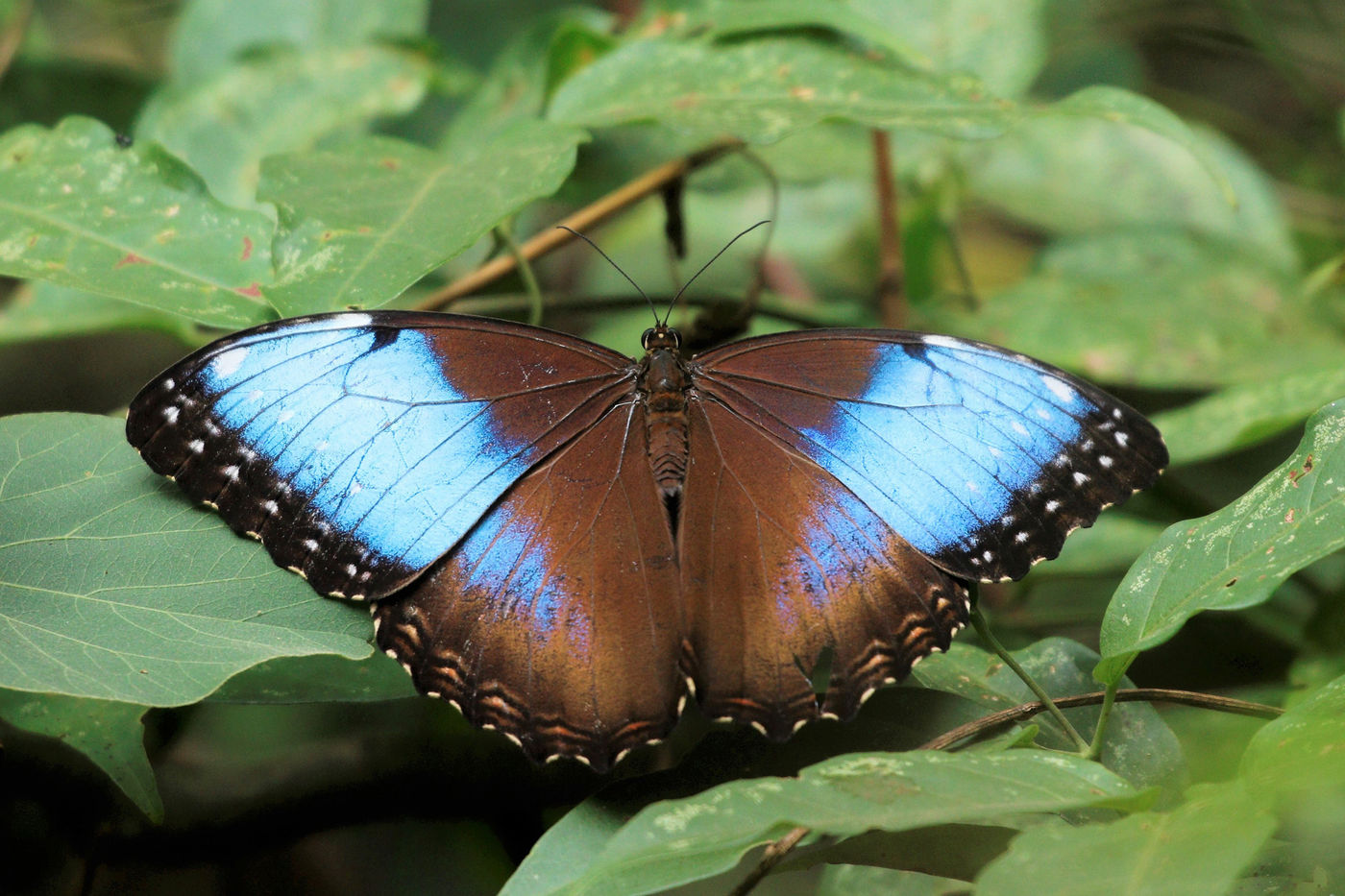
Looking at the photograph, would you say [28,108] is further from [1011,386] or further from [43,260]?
[1011,386]

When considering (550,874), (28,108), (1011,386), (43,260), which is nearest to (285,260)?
(43,260)

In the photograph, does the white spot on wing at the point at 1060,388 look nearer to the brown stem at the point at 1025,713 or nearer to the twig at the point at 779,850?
the brown stem at the point at 1025,713

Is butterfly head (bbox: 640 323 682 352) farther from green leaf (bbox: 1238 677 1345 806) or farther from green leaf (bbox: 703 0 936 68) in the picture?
green leaf (bbox: 1238 677 1345 806)

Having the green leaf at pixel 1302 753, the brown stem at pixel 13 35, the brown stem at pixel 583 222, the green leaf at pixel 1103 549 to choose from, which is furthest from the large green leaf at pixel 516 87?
the green leaf at pixel 1302 753

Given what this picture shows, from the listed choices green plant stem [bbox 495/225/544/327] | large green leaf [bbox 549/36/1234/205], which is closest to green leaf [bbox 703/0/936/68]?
large green leaf [bbox 549/36/1234/205]

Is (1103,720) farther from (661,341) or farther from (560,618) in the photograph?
(661,341)

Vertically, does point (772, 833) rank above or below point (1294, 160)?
below

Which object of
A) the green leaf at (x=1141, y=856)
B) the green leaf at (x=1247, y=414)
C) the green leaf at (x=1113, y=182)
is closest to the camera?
the green leaf at (x=1141, y=856)
